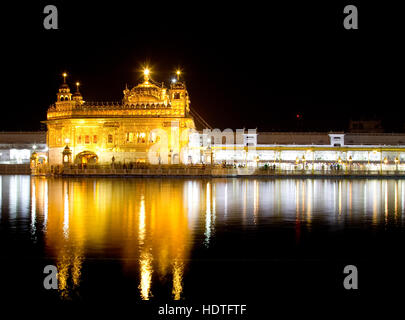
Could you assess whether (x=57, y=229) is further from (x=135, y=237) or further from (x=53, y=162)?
(x=53, y=162)

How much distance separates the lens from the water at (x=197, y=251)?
7.41 metres

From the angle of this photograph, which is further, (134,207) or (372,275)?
(134,207)

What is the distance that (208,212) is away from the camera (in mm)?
15086

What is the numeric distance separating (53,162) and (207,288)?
45.5 m

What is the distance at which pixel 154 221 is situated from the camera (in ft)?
43.0

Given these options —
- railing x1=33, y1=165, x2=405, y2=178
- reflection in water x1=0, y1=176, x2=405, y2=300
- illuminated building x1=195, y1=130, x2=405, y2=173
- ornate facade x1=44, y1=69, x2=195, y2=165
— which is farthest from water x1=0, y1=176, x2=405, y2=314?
illuminated building x1=195, y1=130, x2=405, y2=173

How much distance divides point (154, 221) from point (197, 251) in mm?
3696

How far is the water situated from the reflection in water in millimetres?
30

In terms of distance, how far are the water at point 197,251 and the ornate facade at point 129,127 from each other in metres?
29.9

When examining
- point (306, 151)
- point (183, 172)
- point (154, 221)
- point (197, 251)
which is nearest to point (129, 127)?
point (183, 172)

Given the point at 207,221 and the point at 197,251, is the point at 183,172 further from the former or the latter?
the point at 197,251

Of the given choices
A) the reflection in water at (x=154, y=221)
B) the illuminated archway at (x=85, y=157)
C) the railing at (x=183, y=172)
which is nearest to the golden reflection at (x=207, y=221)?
the reflection in water at (x=154, y=221)

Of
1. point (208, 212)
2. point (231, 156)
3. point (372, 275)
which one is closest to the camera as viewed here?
point (372, 275)
